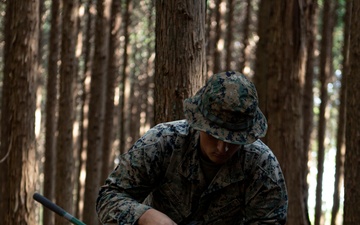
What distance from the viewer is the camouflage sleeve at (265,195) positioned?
12.2ft

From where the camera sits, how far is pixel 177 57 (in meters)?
6.02

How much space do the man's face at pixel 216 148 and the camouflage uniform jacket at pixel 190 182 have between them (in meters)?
0.14

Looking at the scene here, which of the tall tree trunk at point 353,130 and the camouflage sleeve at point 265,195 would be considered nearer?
the camouflage sleeve at point 265,195

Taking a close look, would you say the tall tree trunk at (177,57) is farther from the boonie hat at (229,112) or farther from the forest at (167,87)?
the boonie hat at (229,112)

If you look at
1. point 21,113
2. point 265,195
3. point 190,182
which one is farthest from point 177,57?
point 21,113

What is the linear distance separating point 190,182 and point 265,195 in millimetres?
374

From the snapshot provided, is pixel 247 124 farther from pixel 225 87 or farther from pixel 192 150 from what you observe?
pixel 192 150

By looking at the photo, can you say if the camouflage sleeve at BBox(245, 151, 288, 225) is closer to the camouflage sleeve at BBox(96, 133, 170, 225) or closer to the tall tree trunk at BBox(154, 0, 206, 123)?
the camouflage sleeve at BBox(96, 133, 170, 225)

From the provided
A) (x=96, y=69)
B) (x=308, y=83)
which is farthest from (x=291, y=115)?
(x=308, y=83)

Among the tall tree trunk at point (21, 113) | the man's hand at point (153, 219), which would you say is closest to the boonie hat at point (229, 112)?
the man's hand at point (153, 219)

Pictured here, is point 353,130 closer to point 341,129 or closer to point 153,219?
point 153,219

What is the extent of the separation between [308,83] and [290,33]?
8191 millimetres

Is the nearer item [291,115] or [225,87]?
[225,87]

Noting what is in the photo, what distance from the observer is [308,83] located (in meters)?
Result: 16.6
